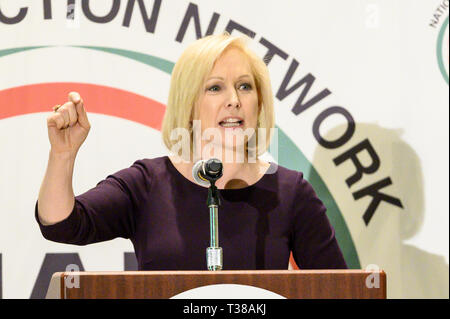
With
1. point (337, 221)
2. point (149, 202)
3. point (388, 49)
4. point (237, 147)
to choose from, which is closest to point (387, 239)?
point (337, 221)

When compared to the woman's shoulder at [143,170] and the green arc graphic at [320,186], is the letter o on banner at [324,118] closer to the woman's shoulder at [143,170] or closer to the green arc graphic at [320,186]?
the green arc graphic at [320,186]

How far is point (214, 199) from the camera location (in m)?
1.42

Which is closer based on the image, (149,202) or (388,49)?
(149,202)

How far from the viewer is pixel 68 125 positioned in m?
1.48

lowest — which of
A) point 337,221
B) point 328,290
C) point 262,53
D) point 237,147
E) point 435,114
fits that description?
point 328,290

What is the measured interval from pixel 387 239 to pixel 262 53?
882 mm

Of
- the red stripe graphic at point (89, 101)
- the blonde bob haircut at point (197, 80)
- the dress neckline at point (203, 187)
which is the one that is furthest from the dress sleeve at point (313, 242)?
the red stripe graphic at point (89, 101)

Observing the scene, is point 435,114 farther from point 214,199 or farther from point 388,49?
point 214,199

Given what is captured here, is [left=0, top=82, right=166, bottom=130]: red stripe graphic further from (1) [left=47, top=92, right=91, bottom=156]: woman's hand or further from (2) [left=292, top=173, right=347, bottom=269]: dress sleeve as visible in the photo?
(1) [left=47, top=92, right=91, bottom=156]: woman's hand

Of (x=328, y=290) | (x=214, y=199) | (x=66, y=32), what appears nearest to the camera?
(x=328, y=290)

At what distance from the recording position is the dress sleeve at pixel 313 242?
1871 millimetres

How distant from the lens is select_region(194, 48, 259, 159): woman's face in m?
1.90

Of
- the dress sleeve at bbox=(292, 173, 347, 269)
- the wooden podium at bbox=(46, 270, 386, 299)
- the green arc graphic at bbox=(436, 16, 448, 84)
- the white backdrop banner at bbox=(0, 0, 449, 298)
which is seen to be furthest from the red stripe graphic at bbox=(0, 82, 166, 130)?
the wooden podium at bbox=(46, 270, 386, 299)
